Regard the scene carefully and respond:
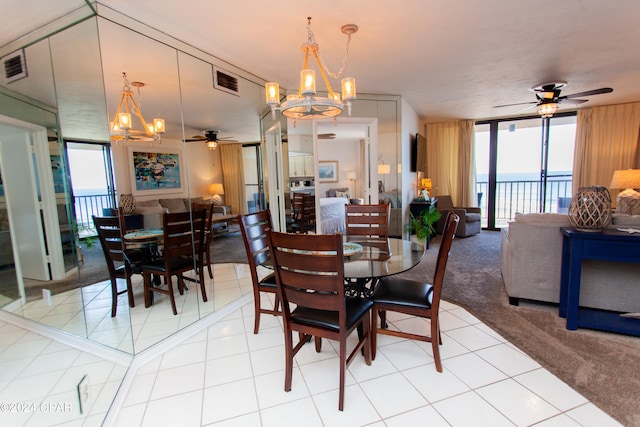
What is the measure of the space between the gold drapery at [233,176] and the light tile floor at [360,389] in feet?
4.57

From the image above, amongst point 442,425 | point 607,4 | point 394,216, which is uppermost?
point 607,4

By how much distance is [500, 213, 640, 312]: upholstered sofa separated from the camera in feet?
7.65

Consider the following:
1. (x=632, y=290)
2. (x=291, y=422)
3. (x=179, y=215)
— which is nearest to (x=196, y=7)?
(x=179, y=215)

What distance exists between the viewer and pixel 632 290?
2.31m

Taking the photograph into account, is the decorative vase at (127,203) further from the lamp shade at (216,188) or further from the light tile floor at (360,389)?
the light tile floor at (360,389)

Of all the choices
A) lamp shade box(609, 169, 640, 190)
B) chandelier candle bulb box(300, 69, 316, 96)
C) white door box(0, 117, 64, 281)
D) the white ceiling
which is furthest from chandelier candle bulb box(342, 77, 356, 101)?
lamp shade box(609, 169, 640, 190)

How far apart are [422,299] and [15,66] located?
10.3 ft

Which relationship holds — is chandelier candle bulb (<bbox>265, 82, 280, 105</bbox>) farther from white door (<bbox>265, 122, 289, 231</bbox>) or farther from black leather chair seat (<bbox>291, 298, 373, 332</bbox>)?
black leather chair seat (<bbox>291, 298, 373, 332</bbox>)

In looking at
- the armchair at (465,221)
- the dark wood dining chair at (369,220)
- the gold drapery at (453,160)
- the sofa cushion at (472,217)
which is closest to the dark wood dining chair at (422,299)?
the dark wood dining chair at (369,220)

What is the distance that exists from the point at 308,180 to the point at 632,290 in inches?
156

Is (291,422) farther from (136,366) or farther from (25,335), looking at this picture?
(25,335)

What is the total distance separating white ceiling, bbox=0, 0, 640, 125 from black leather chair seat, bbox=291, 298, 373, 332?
6.64 ft

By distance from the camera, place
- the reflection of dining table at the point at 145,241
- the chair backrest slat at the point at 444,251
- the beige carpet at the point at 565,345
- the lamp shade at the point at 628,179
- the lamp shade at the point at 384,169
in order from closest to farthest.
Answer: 1. the beige carpet at the point at 565,345
2. the chair backrest slat at the point at 444,251
3. the reflection of dining table at the point at 145,241
4. the lamp shade at the point at 628,179
5. the lamp shade at the point at 384,169

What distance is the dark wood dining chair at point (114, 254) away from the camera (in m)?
2.03
